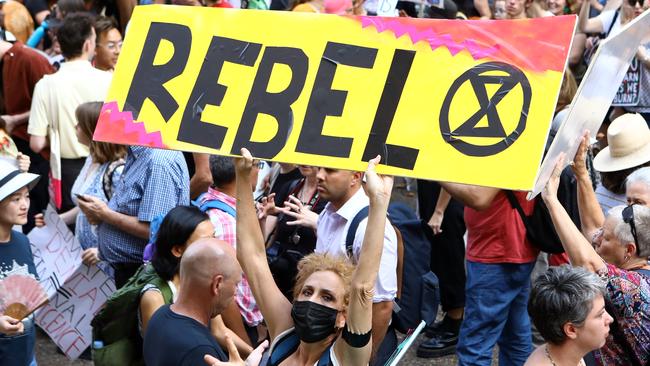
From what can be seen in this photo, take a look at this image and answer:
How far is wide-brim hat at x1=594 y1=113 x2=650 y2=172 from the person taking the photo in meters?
5.80

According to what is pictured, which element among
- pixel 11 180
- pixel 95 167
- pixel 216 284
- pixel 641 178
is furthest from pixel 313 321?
pixel 95 167

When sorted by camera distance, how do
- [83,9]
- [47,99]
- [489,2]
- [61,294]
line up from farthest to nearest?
[489,2] → [83,9] → [47,99] → [61,294]

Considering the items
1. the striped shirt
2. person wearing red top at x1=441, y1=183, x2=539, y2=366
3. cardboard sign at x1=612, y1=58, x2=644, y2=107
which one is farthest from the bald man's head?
cardboard sign at x1=612, y1=58, x2=644, y2=107

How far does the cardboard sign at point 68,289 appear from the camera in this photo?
667 cm

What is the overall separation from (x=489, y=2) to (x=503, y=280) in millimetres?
6161

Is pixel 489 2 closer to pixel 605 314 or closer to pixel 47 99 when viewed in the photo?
pixel 47 99

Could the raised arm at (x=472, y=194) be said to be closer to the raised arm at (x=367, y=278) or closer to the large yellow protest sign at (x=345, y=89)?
the large yellow protest sign at (x=345, y=89)

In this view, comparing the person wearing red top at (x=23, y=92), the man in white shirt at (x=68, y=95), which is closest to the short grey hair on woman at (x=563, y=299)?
the man in white shirt at (x=68, y=95)

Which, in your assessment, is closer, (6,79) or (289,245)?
(289,245)

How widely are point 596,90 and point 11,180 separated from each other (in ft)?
10.8

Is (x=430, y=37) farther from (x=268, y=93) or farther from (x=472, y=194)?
(x=472, y=194)

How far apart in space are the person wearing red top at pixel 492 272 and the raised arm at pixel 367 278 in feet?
6.98

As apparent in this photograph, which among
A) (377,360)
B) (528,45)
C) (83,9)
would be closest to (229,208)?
(377,360)

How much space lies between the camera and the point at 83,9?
9.85 metres
